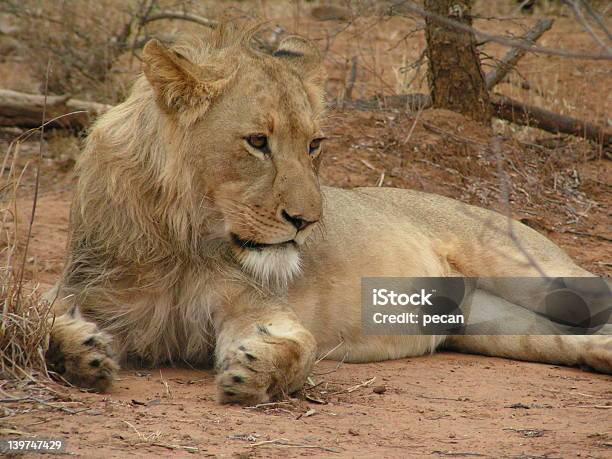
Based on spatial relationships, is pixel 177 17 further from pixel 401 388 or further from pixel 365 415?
pixel 365 415

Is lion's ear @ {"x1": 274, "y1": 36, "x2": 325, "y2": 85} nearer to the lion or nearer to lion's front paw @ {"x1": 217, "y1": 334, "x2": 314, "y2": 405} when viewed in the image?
the lion

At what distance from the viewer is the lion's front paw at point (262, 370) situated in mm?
3766

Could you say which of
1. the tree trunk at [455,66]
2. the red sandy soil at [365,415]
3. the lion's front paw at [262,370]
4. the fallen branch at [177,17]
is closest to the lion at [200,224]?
the lion's front paw at [262,370]

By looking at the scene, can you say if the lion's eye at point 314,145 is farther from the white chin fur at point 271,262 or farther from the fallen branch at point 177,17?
the fallen branch at point 177,17

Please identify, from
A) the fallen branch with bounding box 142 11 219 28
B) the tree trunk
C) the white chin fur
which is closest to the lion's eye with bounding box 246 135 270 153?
the white chin fur

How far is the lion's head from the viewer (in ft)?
13.2

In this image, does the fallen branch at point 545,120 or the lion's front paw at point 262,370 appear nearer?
the lion's front paw at point 262,370

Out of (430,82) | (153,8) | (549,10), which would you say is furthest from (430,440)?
(549,10)

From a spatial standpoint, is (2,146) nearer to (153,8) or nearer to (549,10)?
(153,8)

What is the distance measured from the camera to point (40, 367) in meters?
3.78

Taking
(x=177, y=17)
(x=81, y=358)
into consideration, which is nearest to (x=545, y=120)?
(x=177, y=17)

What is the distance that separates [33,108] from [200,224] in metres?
4.78

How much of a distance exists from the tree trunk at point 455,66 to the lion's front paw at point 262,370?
4117 millimetres

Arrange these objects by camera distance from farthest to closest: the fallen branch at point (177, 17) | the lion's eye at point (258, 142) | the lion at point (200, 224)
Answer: the fallen branch at point (177, 17) < the lion's eye at point (258, 142) < the lion at point (200, 224)
